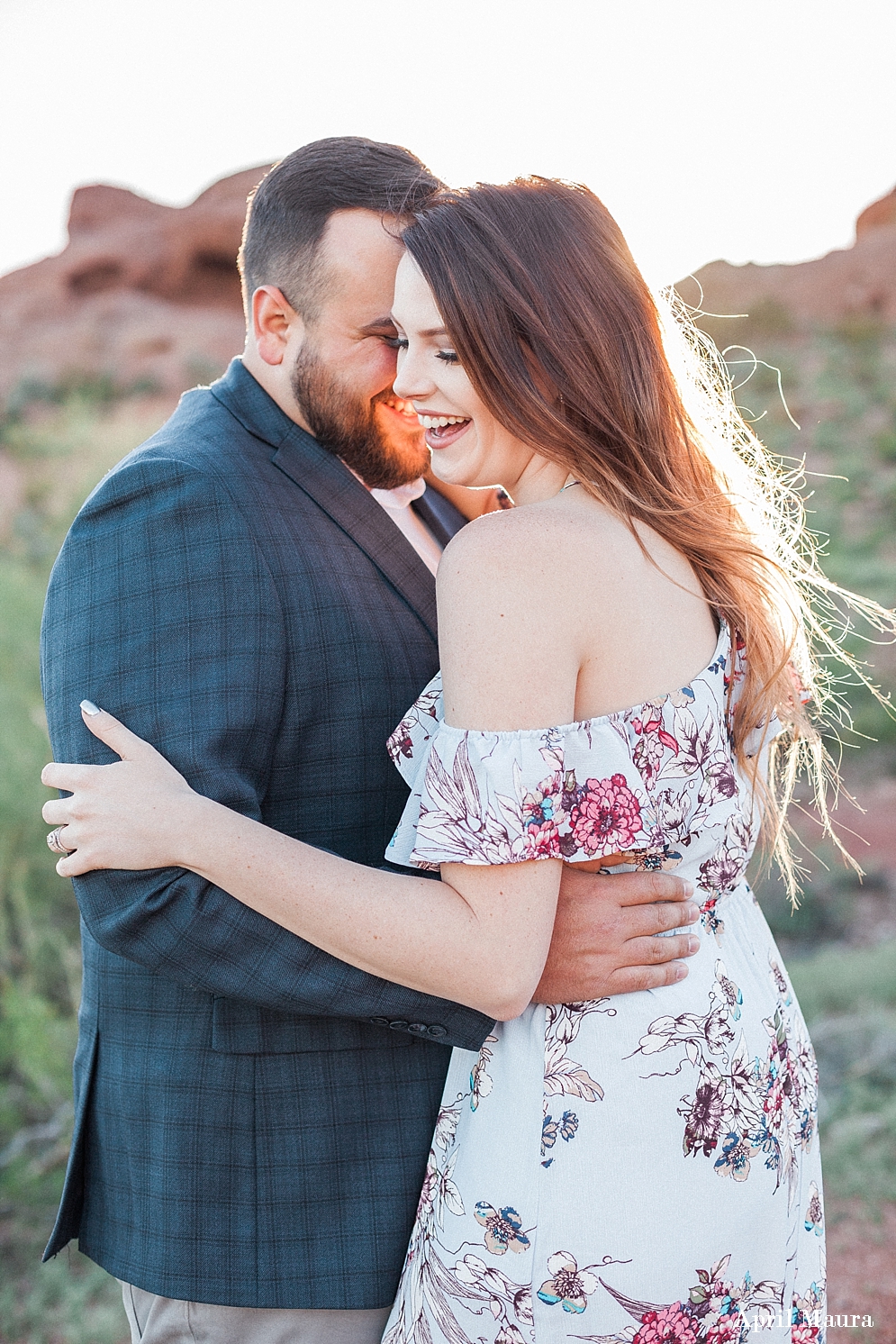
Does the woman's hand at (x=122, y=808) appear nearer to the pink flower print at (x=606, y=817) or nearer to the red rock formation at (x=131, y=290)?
the pink flower print at (x=606, y=817)

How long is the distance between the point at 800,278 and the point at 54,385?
11.3 metres

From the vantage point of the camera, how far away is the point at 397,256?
197cm

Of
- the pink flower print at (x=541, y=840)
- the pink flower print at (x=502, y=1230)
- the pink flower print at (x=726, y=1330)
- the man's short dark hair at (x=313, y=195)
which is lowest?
the pink flower print at (x=726, y=1330)

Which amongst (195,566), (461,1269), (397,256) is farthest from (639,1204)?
(397,256)

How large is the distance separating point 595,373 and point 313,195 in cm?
84

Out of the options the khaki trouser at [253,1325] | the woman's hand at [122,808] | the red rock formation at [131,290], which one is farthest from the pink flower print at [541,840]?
the red rock formation at [131,290]

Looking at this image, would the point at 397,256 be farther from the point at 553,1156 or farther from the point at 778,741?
the point at 553,1156

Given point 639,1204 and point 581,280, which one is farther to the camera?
point 581,280

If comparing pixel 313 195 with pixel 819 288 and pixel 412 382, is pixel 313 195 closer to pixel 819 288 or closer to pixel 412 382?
pixel 412 382

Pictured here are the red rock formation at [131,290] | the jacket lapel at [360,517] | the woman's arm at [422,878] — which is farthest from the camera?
the red rock formation at [131,290]

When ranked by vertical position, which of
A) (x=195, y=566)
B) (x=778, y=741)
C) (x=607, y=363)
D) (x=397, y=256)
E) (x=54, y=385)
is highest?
(x=54, y=385)

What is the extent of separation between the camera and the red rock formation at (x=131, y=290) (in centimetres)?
1355

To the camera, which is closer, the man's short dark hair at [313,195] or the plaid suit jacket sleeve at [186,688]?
the plaid suit jacket sleeve at [186,688]

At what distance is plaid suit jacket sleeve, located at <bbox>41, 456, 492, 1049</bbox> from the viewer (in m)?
1.44
